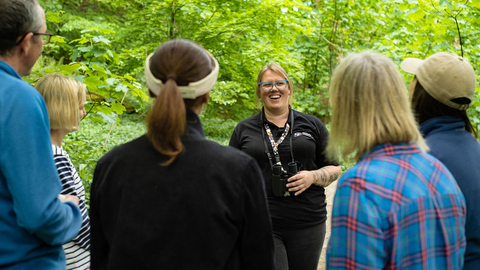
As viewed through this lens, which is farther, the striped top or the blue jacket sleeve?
the striped top

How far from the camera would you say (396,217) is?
1255 mm

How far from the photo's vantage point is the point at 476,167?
1606 mm

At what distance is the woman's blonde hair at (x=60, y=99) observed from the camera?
89.7 inches

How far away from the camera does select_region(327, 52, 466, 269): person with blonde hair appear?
126 centimetres

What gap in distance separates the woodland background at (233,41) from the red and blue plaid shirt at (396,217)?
6.98 feet

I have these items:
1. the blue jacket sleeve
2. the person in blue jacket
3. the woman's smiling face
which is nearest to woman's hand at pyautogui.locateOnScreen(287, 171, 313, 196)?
the woman's smiling face

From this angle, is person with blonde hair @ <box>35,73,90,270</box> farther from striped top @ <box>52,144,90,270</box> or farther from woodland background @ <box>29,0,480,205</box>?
woodland background @ <box>29,0,480,205</box>

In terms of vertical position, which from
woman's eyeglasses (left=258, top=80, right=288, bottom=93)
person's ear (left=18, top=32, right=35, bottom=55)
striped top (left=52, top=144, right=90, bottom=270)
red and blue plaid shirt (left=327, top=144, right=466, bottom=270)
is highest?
person's ear (left=18, top=32, right=35, bottom=55)

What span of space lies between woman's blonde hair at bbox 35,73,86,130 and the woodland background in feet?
1.08

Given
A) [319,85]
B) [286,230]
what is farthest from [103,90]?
[319,85]

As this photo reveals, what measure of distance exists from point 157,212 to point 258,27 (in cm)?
611

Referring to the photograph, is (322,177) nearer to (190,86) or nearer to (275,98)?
(275,98)

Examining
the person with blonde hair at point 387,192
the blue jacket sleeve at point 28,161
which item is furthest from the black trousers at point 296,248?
the blue jacket sleeve at point 28,161

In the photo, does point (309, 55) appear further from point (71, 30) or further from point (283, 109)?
point (283, 109)
